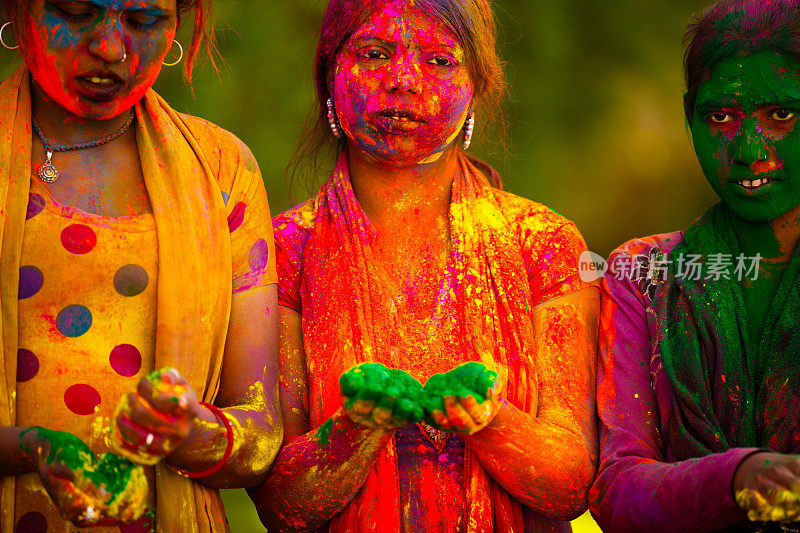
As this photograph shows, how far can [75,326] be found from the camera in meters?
1.81

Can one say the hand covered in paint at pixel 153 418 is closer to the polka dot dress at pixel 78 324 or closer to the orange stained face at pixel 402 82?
the polka dot dress at pixel 78 324

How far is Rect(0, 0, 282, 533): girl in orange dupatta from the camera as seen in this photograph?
5.82 feet

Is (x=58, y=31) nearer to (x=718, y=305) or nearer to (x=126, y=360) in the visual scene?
(x=126, y=360)

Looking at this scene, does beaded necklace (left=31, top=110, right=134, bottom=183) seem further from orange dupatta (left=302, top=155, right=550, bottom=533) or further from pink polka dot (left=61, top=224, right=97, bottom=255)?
orange dupatta (left=302, top=155, right=550, bottom=533)

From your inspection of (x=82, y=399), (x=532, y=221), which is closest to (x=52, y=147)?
(x=82, y=399)

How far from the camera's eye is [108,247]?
1833mm

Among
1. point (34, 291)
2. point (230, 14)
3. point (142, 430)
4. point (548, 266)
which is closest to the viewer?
point (142, 430)

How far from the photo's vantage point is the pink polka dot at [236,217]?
6.46 ft

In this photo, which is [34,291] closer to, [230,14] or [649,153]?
[230,14]

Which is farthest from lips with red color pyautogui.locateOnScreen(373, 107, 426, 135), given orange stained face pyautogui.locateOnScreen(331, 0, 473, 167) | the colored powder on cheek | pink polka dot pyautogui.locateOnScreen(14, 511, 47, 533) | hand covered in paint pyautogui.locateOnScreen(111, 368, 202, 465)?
pink polka dot pyautogui.locateOnScreen(14, 511, 47, 533)

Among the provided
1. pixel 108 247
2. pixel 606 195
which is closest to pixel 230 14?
pixel 606 195

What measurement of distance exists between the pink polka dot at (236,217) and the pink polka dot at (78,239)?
0.25 meters

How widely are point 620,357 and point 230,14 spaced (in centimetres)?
201

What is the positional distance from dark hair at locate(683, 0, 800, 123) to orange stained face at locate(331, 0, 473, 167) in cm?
44
